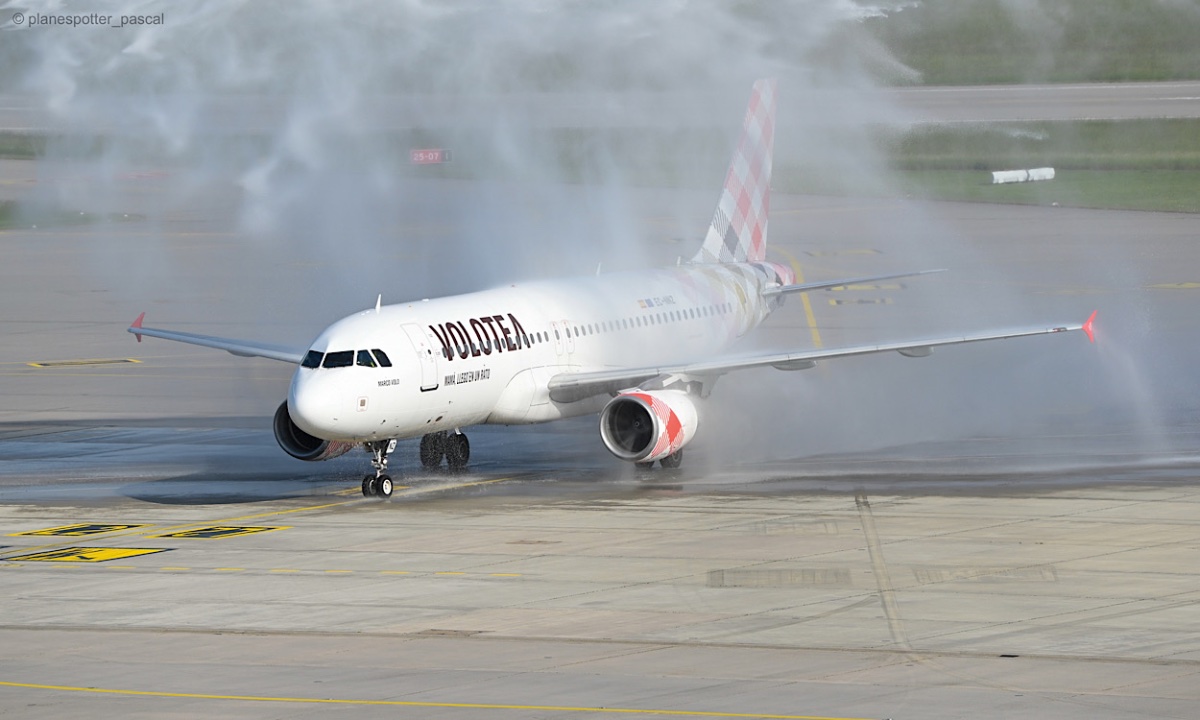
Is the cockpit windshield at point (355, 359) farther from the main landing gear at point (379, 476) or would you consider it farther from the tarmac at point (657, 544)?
the tarmac at point (657, 544)

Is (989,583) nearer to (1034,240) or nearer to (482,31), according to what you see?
(482,31)

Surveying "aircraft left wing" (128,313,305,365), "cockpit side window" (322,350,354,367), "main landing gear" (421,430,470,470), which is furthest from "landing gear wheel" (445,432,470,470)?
"cockpit side window" (322,350,354,367)

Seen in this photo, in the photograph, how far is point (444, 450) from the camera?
141ft

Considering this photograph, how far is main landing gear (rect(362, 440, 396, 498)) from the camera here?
38.8 meters

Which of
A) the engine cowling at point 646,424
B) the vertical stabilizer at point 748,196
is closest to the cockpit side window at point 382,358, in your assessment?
the engine cowling at point 646,424

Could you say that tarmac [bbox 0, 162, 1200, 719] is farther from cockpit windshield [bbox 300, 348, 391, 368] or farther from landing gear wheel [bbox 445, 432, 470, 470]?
cockpit windshield [bbox 300, 348, 391, 368]

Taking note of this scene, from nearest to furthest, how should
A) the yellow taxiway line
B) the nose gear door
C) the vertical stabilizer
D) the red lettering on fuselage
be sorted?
the yellow taxiway line
the nose gear door
the red lettering on fuselage
the vertical stabilizer

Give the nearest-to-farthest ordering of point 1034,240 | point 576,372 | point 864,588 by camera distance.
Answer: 1. point 864,588
2. point 576,372
3. point 1034,240

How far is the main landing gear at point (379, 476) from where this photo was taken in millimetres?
38812

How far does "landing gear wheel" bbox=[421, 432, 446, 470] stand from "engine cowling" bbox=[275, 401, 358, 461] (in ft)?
11.6

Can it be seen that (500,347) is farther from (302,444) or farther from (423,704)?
(423,704)

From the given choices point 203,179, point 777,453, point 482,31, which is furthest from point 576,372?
point 203,179

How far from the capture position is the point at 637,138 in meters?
86.6

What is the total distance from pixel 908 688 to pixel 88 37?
3922 cm
